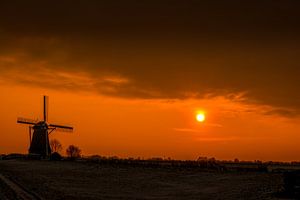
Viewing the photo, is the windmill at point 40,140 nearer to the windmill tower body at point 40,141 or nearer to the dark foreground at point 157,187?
the windmill tower body at point 40,141

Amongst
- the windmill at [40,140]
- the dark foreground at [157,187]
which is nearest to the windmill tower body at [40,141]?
the windmill at [40,140]

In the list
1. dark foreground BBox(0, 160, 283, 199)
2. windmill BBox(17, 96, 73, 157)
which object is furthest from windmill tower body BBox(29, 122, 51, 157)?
dark foreground BBox(0, 160, 283, 199)

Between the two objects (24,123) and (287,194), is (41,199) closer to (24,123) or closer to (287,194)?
(287,194)

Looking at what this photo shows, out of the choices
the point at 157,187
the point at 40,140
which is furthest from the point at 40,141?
the point at 157,187

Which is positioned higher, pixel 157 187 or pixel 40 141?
pixel 40 141

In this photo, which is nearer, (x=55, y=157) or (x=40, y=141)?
(x=55, y=157)

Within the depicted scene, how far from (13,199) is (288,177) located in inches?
663

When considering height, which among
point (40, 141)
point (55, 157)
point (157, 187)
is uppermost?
point (40, 141)

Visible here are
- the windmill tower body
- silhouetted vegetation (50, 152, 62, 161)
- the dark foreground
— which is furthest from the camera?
the windmill tower body

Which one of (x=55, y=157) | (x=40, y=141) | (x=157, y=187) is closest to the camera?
(x=157, y=187)

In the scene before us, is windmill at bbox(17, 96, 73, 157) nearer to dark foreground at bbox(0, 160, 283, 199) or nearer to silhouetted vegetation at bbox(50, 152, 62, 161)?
silhouetted vegetation at bbox(50, 152, 62, 161)

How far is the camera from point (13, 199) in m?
32.4

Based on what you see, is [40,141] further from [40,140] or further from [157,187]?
[157,187]

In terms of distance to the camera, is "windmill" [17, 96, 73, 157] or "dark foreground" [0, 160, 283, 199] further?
"windmill" [17, 96, 73, 157]
